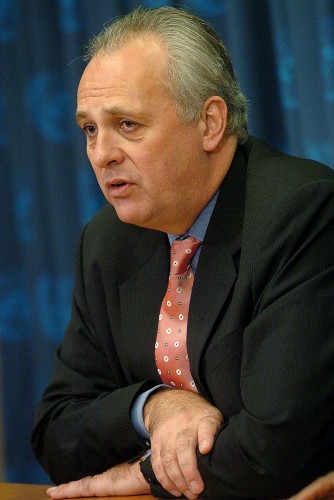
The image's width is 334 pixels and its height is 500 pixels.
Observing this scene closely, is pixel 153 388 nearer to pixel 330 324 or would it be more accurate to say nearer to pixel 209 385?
pixel 209 385

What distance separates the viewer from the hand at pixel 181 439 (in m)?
1.91

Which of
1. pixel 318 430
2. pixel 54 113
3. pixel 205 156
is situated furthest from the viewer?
pixel 54 113

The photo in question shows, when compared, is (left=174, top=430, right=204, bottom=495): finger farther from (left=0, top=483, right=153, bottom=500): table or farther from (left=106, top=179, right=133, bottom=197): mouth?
(left=106, top=179, right=133, bottom=197): mouth

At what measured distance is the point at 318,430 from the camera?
1.84 meters

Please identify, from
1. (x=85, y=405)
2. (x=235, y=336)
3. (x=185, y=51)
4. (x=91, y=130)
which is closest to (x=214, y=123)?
(x=185, y=51)

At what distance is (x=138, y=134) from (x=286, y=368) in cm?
67

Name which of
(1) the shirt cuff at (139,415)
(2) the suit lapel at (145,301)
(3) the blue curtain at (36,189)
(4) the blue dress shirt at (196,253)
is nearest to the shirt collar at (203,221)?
(4) the blue dress shirt at (196,253)

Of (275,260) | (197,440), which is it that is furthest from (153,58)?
(197,440)

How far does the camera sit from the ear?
219 cm

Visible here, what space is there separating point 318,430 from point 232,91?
878mm

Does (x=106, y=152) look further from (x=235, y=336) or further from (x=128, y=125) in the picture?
(x=235, y=336)

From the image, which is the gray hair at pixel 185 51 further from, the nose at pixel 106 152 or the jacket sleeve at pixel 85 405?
the jacket sleeve at pixel 85 405

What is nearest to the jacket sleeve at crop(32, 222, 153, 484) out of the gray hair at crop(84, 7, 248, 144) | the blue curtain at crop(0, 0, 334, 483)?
the gray hair at crop(84, 7, 248, 144)

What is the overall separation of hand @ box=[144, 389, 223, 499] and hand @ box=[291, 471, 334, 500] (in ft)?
0.87
